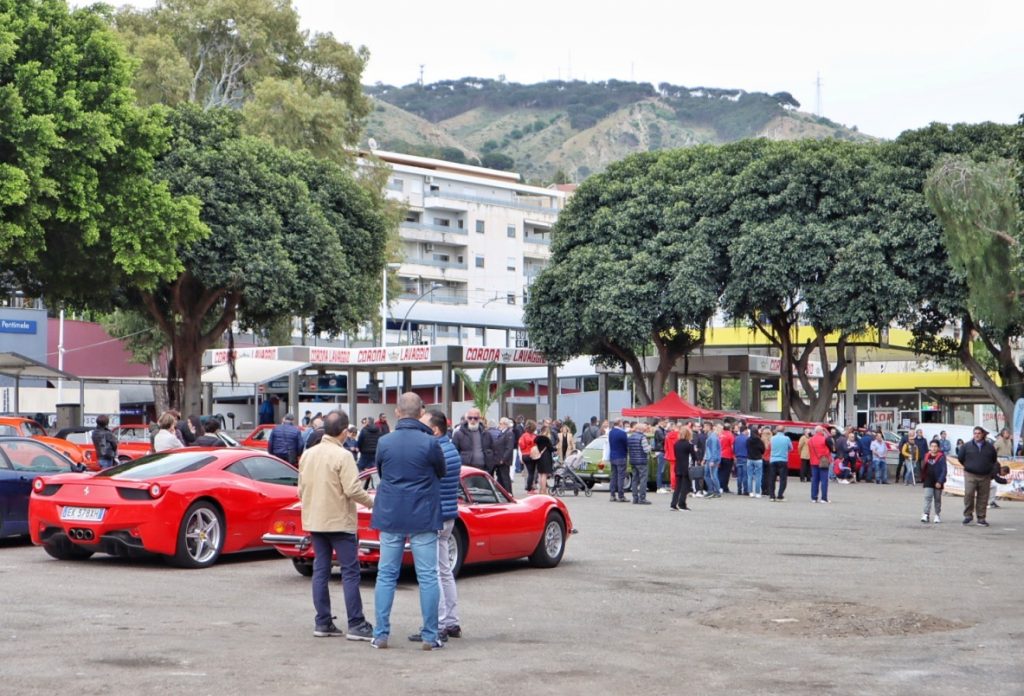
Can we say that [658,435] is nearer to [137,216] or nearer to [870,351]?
[137,216]

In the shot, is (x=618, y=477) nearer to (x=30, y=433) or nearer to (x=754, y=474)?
(x=754, y=474)

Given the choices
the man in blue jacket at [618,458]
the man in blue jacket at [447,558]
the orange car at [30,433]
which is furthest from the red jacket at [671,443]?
the man in blue jacket at [447,558]

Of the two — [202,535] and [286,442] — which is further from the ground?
[286,442]

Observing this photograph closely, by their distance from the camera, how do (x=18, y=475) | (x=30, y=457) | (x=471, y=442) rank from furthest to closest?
(x=471, y=442) → (x=30, y=457) → (x=18, y=475)

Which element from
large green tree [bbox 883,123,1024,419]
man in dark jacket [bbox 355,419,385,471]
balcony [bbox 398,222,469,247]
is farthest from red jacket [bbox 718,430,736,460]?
balcony [bbox 398,222,469,247]

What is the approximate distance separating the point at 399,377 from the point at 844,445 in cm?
3070

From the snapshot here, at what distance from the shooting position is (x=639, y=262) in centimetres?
4931

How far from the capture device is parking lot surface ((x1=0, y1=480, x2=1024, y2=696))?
835 centimetres

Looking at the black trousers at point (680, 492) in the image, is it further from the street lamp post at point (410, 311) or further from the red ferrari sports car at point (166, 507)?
the street lamp post at point (410, 311)

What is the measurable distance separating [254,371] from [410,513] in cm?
4195

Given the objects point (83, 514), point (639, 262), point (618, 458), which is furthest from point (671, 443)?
point (639, 262)

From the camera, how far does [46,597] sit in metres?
11.8

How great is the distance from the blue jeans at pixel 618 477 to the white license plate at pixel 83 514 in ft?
48.5

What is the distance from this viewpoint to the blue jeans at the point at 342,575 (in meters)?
9.84
